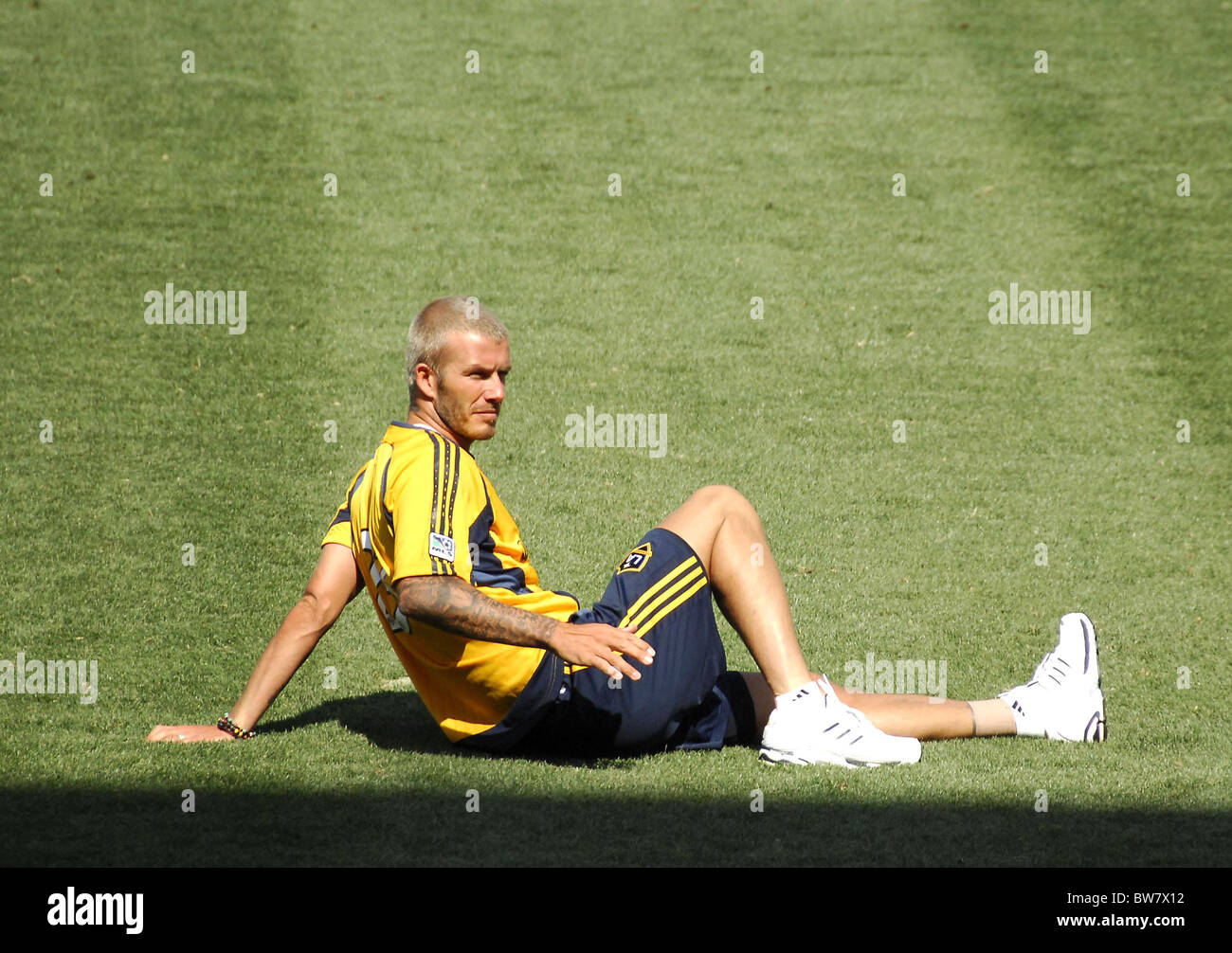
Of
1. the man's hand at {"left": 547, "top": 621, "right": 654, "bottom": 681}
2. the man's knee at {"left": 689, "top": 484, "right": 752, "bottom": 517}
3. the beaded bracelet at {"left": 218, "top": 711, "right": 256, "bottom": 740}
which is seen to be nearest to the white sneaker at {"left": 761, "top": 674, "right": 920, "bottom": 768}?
the man's knee at {"left": 689, "top": 484, "right": 752, "bottom": 517}

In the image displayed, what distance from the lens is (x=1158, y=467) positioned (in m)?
7.86

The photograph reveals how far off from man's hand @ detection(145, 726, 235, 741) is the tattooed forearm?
1.25 meters

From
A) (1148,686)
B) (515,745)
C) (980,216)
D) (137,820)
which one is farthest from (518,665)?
(980,216)

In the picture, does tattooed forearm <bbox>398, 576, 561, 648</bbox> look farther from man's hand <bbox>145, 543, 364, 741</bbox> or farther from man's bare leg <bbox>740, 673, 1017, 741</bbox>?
man's bare leg <bbox>740, 673, 1017, 741</bbox>

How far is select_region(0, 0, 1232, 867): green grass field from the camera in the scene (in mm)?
4211

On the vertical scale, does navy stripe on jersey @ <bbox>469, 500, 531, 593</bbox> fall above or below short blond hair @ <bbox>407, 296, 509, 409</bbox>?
below

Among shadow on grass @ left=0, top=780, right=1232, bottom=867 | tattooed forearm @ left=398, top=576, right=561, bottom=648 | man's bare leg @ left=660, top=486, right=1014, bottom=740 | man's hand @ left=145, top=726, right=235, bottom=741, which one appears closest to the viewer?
shadow on grass @ left=0, top=780, right=1232, bottom=867

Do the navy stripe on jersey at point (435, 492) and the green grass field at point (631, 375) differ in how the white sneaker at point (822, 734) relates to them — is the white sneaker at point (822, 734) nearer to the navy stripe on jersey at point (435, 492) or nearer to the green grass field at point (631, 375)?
the green grass field at point (631, 375)

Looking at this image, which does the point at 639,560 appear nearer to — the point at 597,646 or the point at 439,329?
the point at 597,646

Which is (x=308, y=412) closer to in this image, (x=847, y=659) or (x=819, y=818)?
(x=847, y=659)

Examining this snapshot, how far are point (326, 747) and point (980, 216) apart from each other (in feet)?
24.7

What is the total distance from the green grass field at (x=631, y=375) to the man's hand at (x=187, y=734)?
12 centimetres

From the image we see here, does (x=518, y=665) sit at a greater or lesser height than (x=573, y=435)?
lesser

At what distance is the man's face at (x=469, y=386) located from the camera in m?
4.29
